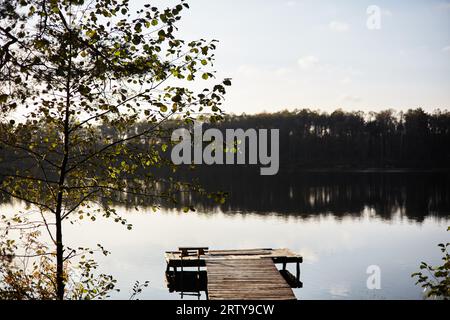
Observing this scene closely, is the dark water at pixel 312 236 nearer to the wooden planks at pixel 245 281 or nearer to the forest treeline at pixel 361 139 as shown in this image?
the wooden planks at pixel 245 281

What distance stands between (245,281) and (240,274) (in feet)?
2.85

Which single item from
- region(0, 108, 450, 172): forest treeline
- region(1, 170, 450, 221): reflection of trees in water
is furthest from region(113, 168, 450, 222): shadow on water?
region(0, 108, 450, 172): forest treeline

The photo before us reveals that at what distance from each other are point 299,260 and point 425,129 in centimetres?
10098

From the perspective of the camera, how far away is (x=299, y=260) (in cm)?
2030

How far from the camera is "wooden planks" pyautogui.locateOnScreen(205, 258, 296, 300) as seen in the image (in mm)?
14398

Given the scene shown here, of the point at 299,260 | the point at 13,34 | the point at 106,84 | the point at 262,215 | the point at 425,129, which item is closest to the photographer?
the point at 13,34

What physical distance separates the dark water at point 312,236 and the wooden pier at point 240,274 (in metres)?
1.26

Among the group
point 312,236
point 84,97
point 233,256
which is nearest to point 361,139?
point 312,236

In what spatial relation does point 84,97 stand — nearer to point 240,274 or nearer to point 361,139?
point 240,274

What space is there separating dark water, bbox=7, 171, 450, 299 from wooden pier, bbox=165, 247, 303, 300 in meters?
1.26

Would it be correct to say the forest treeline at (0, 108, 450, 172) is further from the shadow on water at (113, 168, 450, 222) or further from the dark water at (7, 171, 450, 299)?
the dark water at (7, 171, 450, 299)

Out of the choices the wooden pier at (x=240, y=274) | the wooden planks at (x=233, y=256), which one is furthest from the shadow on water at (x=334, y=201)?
the wooden pier at (x=240, y=274)

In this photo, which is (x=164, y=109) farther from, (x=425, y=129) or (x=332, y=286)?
(x=425, y=129)
